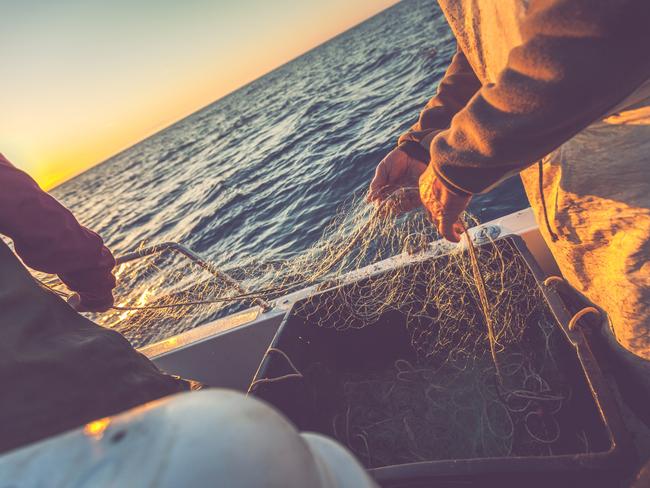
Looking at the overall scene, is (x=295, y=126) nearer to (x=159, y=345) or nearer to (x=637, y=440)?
(x=159, y=345)

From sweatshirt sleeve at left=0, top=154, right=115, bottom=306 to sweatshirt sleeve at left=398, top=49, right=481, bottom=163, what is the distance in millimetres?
2068

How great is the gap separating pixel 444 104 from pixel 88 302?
2616 millimetres

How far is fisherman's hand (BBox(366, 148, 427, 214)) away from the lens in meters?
2.16

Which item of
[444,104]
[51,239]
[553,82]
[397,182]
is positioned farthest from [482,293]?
[51,239]

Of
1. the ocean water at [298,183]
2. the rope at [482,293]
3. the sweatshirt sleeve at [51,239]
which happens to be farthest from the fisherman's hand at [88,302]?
the ocean water at [298,183]

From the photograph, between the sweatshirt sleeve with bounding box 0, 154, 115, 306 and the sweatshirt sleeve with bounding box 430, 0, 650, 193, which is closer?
the sweatshirt sleeve with bounding box 430, 0, 650, 193

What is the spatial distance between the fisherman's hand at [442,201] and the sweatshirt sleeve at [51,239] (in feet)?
6.73

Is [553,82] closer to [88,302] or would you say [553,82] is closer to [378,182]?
[378,182]

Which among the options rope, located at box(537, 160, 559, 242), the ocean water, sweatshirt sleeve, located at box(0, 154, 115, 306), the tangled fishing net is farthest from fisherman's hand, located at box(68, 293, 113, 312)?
the ocean water

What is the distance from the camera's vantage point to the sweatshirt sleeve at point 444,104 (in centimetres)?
197

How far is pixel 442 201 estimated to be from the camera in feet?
4.70

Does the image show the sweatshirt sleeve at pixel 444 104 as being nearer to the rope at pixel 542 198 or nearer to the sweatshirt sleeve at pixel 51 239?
the rope at pixel 542 198

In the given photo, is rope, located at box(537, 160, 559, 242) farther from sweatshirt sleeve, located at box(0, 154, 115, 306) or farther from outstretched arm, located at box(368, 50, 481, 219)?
sweatshirt sleeve, located at box(0, 154, 115, 306)

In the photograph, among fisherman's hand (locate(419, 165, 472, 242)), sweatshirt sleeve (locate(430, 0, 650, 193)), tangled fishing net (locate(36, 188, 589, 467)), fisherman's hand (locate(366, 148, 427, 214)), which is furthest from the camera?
tangled fishing net (locate(36, 188, 589, 467))
